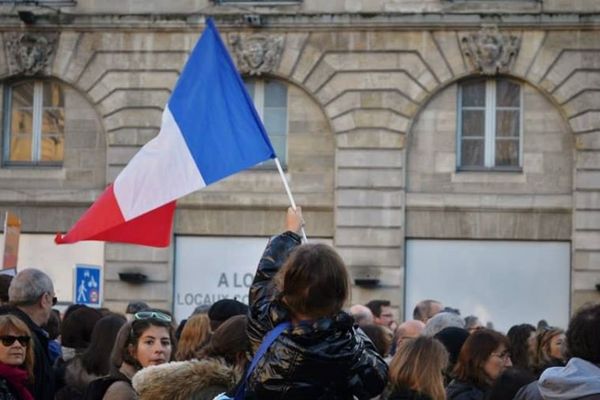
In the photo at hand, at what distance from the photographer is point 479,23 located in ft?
101

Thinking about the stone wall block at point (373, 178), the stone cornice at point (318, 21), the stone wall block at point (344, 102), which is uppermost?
the stone cornice at point (318, 21)

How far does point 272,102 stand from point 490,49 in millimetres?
4041

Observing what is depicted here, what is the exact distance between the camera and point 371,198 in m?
31.3

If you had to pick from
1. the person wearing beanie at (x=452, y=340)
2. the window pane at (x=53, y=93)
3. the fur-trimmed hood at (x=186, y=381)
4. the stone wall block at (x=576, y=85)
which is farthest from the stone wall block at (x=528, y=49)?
the fur-trimmed hood at (x=186, y=381)

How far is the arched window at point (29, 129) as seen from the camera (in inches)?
1276

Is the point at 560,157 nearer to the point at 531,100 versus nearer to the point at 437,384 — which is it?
the point at 531,100

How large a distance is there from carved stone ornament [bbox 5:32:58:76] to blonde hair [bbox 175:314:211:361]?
21.8 m

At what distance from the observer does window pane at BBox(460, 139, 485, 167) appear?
102 feet

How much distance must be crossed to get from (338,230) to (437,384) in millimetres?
22152

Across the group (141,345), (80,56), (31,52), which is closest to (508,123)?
(80,56)

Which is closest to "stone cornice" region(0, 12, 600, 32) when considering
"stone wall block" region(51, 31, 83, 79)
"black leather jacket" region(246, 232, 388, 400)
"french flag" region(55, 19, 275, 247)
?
"stone wall block" region(51, 31, 83, 79)

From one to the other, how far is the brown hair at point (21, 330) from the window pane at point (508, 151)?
72.6ft

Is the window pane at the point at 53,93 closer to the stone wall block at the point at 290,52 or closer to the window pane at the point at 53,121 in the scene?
the window pane at the point at 53,121

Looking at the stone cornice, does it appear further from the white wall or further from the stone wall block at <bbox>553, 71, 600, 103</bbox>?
the white wall
